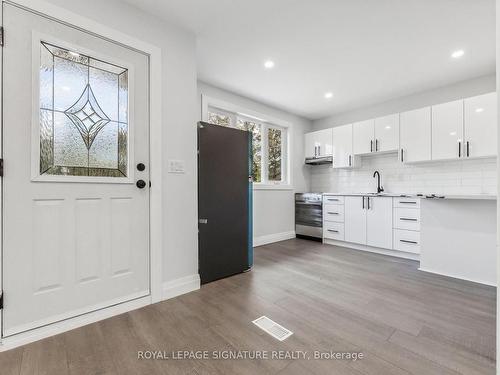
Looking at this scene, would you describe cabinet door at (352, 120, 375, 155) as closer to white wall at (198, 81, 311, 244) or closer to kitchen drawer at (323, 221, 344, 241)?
white wall at (198, 81, 311, 244)

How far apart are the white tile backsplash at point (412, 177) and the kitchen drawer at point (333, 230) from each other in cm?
90

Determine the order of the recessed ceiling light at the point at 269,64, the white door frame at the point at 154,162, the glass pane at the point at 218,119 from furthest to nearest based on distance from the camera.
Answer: the glass pane at the point at 218,119 < the recessed ceiling light at the point at 269,64 < the white door frame at the point at 154,162

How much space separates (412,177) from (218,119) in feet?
Result: 10.9

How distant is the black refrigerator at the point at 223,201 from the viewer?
242cm

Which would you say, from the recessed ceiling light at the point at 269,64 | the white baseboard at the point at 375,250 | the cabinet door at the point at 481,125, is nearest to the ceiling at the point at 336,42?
the recessed ceiling light at the point at 269,64

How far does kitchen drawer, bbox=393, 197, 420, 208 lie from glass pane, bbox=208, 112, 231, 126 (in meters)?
2.81

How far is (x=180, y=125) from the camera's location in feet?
7.29

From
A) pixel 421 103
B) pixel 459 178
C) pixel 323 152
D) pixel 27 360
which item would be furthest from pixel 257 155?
pixel 27 360

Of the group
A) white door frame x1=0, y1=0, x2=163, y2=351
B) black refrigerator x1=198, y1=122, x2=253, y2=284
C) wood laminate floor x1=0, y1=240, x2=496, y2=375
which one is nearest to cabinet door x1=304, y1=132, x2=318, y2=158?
black refrigerator x1=198, y1=122, x2=253, y2=284

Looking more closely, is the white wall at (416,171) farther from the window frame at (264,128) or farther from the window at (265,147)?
the window at (265,147)

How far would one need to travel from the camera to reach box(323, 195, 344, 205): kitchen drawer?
4.09m

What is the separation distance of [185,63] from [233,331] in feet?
7.58

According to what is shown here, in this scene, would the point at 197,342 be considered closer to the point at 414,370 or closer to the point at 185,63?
the point at 414,370

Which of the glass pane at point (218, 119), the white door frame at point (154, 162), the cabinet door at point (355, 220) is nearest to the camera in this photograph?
the white door frame at point (154, 162)
